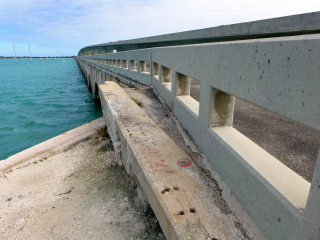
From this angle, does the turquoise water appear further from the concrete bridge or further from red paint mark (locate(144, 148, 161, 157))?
the concrete bridge

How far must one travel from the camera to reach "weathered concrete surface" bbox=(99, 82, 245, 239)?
2021 millimetres

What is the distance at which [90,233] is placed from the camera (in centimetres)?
303

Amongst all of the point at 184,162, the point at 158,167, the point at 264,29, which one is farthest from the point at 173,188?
the point at 264,29

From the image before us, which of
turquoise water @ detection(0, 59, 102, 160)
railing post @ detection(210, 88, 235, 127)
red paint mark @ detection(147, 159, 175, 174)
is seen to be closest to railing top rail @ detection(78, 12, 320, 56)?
railing post @ detection(210, 88, 235, 127)

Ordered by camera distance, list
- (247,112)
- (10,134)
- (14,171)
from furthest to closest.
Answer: (10,134) < (14,171) < (247,112)

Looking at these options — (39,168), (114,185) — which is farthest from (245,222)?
(39,168)

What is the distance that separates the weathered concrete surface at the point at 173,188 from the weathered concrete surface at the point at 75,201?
1.68 feet

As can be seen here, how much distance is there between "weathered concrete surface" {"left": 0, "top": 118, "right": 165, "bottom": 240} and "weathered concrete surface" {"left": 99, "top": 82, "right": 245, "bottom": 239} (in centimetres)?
51

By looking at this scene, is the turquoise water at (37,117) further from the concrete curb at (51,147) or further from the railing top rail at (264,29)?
the railing top rail at (264,29)

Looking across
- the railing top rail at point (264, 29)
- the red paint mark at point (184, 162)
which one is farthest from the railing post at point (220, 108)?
the railing top rail at point (264, 29)

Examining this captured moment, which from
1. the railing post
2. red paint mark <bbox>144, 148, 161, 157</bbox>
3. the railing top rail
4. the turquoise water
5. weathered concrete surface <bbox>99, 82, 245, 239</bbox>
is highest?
the railing top rail

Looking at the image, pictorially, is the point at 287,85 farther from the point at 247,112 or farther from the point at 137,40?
the point at 137,40

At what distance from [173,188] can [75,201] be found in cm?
206

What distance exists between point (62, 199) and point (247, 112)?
396 cm
